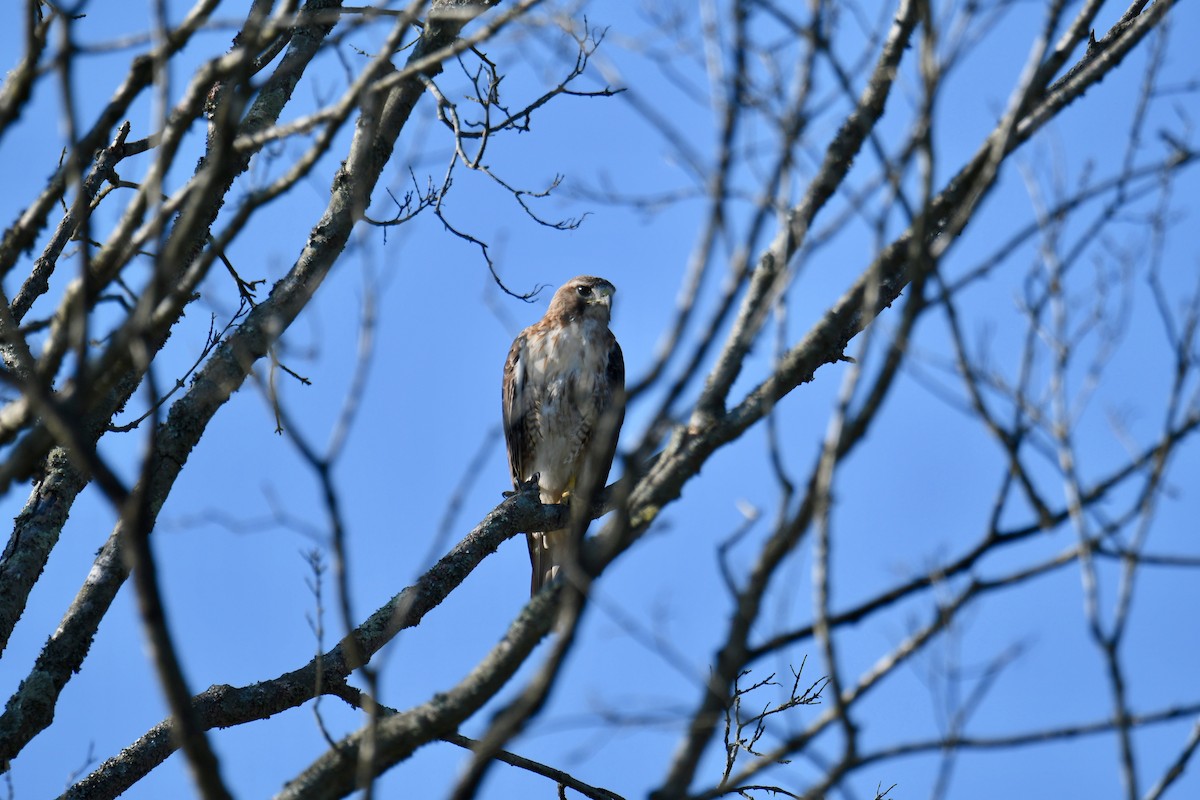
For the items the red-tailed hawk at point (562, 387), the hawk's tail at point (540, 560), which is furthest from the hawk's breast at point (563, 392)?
the hawk's tail at point (540, 560)

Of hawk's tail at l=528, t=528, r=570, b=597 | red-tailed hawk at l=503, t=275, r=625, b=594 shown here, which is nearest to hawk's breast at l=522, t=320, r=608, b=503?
red-tailed hawk at l=503, t=275, r=625, b=594

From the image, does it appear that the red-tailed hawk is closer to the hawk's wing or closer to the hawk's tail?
the hawk's wing

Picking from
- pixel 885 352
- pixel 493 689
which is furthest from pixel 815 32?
pixel 493 689

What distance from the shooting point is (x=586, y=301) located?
7914mm

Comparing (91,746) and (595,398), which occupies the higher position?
(595,398)

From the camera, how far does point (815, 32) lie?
2.13 meters

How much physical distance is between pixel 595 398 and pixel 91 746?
397cm

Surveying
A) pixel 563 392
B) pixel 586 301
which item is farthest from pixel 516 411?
pixel 586 301

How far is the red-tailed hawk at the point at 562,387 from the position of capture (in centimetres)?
759

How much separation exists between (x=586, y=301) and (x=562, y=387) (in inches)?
25.4

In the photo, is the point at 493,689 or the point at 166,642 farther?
the point at 493,689

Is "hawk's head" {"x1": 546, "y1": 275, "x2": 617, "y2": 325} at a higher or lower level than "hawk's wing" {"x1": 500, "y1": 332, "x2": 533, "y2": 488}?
higher

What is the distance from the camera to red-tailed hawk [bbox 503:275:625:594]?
7.59 meters

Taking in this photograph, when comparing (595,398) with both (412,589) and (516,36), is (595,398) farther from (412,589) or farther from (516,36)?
(516,36)
